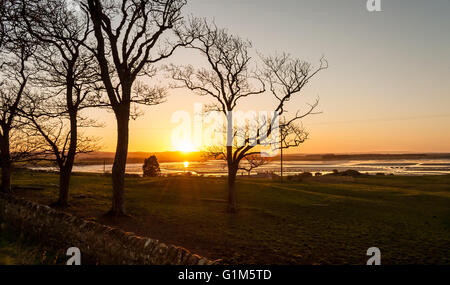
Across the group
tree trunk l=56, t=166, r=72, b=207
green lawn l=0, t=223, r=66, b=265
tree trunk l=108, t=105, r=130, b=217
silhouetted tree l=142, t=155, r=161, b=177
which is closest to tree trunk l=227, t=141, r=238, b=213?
tree trunk l=108, t=105, r=130, b=217

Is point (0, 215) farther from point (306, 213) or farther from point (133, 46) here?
point (306, 213)

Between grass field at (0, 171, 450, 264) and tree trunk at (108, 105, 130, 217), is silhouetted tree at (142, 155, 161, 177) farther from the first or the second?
tree trunk at (108, 105, 130, 217)

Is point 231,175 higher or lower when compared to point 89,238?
higher

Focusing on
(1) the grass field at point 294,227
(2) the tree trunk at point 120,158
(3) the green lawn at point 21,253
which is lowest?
(1) the grass field at point 294,227

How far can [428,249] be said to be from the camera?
54.3ft

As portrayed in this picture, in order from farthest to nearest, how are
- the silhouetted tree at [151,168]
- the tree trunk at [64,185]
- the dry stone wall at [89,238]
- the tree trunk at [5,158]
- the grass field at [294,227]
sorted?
the silhouetted tree at [151,168]
the tree trunk at [5,158]
the tree trunk at [64,185]
the grass field at [294,227]
the dry stone wall at [89,238]

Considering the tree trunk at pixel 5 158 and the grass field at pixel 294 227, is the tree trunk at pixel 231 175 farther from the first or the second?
the tree trunk at pixel 5 158

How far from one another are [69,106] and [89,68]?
2.79 meters

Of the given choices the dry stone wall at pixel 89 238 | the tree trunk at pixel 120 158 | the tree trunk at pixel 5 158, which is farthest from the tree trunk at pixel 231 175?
the tree trunk at pixel 5 158

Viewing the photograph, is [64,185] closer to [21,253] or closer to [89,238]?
[21,253]

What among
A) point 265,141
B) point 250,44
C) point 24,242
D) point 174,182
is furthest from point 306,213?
point 174,182

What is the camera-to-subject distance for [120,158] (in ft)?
61.5

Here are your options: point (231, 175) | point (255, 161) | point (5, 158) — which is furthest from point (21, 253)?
point (255, 161)

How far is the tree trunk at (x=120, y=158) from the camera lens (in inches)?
741
